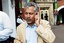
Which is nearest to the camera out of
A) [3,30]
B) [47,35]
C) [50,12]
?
[47,35]

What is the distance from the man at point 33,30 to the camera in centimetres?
318

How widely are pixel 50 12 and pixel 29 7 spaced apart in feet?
117

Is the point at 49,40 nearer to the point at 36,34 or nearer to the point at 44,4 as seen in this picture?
the point at 36,34

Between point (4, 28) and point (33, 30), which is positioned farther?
point (4, 28)

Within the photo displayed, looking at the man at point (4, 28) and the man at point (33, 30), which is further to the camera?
the man at point (4, 28)

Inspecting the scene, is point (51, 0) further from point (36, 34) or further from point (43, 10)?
point (36, 34)

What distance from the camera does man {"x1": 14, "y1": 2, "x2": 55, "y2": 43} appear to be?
3.18 meters

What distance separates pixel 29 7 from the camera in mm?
3270

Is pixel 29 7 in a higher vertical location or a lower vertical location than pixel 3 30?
higher

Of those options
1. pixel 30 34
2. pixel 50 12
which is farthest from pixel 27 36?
pixel 50 12

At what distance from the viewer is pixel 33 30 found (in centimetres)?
332

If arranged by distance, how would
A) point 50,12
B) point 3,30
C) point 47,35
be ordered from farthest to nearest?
point 50,12, point 3,30, point 47,35

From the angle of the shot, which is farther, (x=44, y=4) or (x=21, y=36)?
(x=44, y=4)

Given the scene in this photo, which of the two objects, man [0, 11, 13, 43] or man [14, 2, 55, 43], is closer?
man [14, 2, 55, 43]
